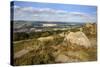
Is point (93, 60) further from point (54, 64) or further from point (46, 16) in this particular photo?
point (46, 16)

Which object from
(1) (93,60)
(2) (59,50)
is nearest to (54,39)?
(2) (59,50)

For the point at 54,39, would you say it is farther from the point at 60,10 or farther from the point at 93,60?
the point at 93,60

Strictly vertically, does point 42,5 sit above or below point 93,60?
above

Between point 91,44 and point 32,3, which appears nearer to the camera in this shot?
point 32,3

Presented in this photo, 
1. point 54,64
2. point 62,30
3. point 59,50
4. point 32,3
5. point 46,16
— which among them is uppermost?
point 32,3

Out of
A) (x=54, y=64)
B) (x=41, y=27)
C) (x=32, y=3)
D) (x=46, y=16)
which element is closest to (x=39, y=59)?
(x=54, y=64)

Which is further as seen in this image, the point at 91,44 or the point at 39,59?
the point at 91,44
